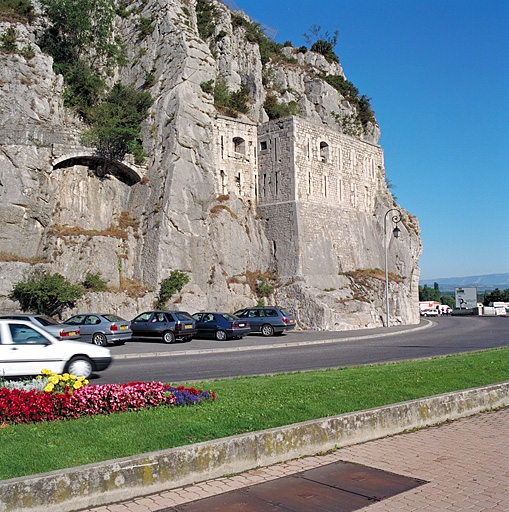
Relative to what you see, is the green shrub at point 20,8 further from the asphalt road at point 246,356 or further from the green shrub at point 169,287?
the asphalt road at point 246,356

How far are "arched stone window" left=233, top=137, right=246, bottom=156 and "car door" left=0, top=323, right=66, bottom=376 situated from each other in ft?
99.9

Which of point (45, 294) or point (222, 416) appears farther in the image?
point (45, 294)

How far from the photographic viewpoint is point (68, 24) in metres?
39.5

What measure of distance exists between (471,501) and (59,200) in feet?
106

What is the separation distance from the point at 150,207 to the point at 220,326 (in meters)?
12.1

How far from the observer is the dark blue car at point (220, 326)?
1072 inches

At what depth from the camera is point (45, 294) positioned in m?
28.4

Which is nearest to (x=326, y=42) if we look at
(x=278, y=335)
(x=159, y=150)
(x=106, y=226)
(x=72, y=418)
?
(x=159, y=150)

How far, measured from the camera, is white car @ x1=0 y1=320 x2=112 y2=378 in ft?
40.0

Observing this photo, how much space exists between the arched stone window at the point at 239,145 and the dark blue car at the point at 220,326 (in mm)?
17039

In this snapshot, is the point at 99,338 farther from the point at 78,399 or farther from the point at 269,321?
the point at 78,399

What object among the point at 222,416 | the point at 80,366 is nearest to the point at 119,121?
the point at 80,366

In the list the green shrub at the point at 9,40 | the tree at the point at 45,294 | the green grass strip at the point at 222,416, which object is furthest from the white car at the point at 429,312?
the green grass strip at the point at 222,416

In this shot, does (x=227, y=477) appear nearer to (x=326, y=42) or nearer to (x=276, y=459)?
(x=276, y=459)
